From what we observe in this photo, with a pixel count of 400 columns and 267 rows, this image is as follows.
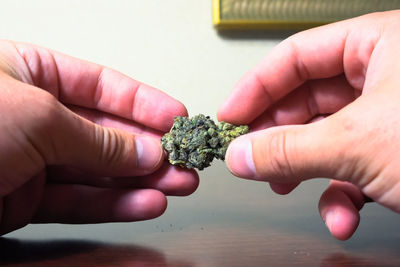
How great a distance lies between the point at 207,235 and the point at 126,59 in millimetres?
1244

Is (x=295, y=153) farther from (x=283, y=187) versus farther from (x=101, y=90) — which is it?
(x=101, y=90)

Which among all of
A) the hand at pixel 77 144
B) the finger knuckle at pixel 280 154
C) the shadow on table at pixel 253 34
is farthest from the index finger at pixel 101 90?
the shadow on table at pixel 253 34

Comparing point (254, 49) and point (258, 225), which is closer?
point (258, 225)

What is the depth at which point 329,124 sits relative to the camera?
60 cm

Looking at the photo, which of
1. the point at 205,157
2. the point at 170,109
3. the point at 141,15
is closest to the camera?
the point at 205,157

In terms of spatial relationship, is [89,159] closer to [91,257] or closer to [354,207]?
[91,257]

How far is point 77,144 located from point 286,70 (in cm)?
50

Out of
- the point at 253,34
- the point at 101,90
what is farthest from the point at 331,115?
Result: the point at 253,34

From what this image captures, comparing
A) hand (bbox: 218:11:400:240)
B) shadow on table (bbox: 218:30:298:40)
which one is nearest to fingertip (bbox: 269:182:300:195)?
hand (bbox: 218:11:400:240)

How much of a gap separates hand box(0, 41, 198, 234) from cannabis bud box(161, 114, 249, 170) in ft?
0.10

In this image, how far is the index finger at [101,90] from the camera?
3.16ft

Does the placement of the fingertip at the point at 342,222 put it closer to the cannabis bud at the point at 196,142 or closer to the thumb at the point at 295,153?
the thumb at the point at 295,153

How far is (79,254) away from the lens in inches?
26.0

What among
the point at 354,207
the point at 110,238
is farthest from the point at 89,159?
the point at 354,207
